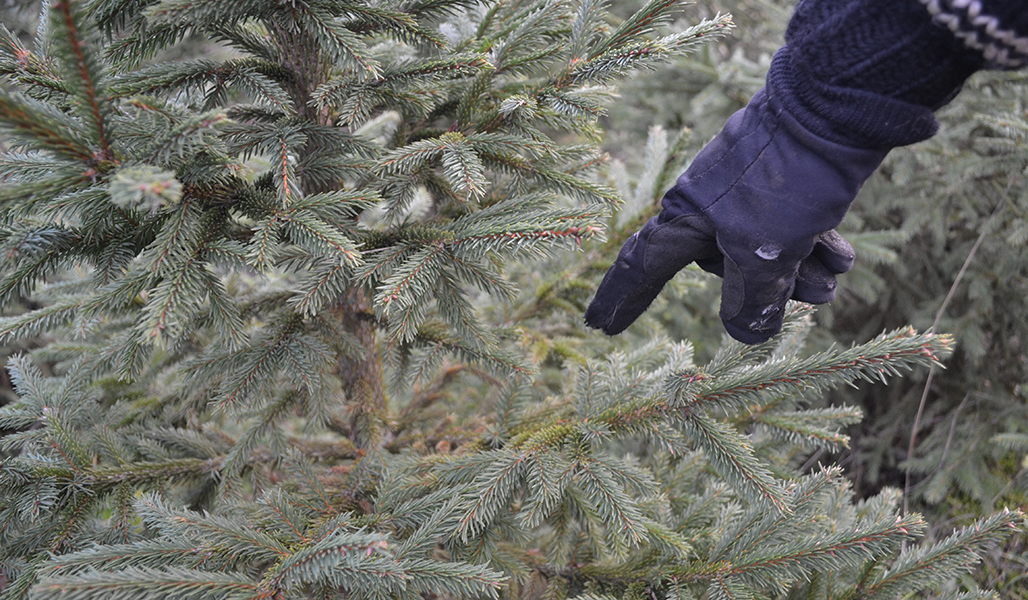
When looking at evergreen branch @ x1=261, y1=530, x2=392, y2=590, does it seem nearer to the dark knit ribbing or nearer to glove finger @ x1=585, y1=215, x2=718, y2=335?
glove finger @ x1=585, y1=215, x2=718, y2=335

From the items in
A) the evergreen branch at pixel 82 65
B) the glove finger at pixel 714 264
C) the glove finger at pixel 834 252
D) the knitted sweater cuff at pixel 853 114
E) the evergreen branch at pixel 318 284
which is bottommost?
the evergreen branch at pixel 318 284

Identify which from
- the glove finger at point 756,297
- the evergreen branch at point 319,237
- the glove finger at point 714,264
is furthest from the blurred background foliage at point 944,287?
the evergreen branch at point 319,237

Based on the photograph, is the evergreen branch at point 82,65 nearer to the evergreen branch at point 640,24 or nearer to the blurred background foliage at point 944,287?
the evergreen branch at point 640,24

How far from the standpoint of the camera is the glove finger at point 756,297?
52.2 inches

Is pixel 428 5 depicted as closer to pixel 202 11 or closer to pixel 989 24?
→ pixel 202 11

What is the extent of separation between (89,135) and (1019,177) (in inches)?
176

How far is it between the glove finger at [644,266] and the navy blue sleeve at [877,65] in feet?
1.20

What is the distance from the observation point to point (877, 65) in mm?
1116

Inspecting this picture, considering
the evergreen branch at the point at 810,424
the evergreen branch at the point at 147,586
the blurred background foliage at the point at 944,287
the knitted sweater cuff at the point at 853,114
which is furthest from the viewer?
the blurred background foliage at the point at 944,287

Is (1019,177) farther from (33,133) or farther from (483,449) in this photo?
(33,133)

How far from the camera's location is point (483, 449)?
1.84 m

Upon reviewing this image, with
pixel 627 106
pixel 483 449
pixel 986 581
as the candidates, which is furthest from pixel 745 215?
pixel 627 106

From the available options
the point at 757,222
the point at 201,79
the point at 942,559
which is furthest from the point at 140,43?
the point at 942,559

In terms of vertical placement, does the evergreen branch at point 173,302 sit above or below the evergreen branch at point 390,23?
below
